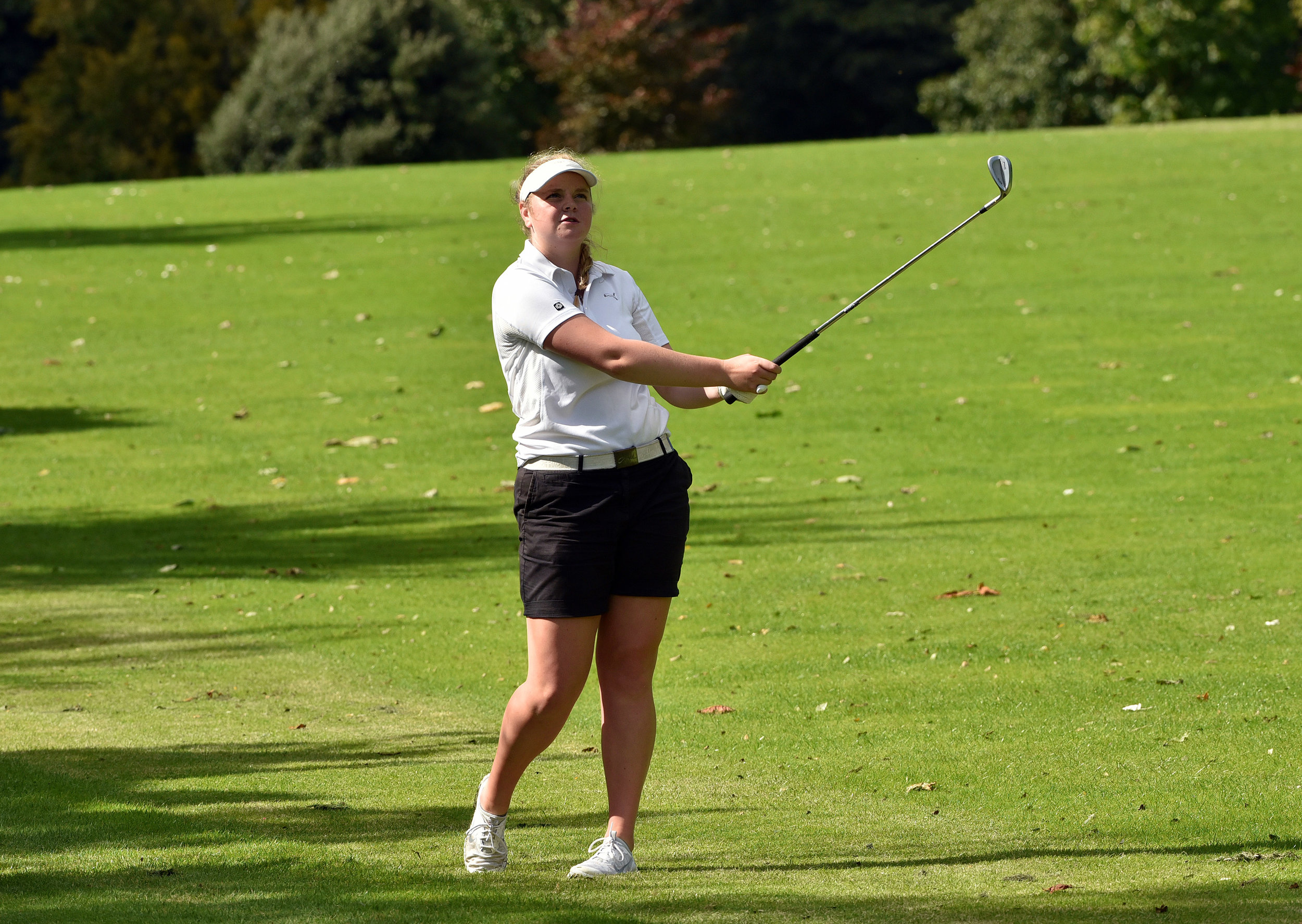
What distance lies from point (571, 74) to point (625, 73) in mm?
1398

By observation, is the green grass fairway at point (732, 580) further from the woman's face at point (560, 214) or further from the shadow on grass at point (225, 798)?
the woman's face at point (560, 214)

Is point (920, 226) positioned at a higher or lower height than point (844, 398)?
higher

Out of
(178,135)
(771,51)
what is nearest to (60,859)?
(178,135)

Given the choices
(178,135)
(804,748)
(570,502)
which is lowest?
(804,748)

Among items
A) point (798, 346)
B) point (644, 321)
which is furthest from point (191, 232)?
point (798, 346)

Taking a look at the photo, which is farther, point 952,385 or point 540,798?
point 952,385

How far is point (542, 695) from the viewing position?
489 cm

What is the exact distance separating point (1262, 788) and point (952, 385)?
10697 mm

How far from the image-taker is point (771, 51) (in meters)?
55.6

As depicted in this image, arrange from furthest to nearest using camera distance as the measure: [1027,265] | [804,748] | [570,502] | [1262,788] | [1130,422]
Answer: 1. [1027,265]
2. [1130,422]
3. [804,748]
4. [1262,788]
5. [570,502]

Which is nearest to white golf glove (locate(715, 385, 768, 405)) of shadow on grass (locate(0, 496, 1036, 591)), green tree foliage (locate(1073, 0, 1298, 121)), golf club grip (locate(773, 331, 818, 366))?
golf club grip (locate(773, 331, 818, 366))

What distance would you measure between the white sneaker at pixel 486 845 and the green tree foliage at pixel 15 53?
178 feet

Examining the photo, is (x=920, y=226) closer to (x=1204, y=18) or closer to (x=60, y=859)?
(x=60, y=859)

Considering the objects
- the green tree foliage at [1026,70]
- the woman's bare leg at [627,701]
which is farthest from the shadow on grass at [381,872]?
the green tree foliage at [1026,70]
